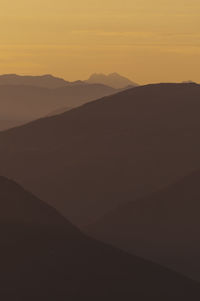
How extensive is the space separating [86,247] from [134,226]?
3714 cm

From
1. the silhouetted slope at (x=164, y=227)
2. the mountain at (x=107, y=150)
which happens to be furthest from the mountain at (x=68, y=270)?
the mountain at (x=107, y=150)

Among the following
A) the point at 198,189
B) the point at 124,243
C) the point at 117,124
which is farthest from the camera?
the point at 117,124

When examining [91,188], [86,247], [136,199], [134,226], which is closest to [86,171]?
[91,188]

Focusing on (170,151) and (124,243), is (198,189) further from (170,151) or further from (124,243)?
(170,151)

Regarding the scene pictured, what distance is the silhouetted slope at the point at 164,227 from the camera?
305 ft

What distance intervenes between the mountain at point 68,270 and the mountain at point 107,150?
142 feet

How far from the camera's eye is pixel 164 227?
338 ft

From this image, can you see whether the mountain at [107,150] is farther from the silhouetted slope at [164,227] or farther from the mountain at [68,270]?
the mountain at [68,270]

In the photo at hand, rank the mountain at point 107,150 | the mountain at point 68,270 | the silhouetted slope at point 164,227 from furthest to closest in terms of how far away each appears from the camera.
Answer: the mountain at point 107,150
the silhouetted slope at point 164,227
the mountain at point 68,270

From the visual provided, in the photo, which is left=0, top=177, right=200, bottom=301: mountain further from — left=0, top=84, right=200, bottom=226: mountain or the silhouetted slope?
left=0, top=84, right=200, bottom=226: mountain

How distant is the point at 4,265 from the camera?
203 ft

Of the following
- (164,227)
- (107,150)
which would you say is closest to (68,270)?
(164,227)

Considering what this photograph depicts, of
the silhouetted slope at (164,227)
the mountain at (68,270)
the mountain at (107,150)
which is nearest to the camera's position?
the mountain at (68,270)

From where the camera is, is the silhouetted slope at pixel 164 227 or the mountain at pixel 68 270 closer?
the mountain at pixel 68 270
